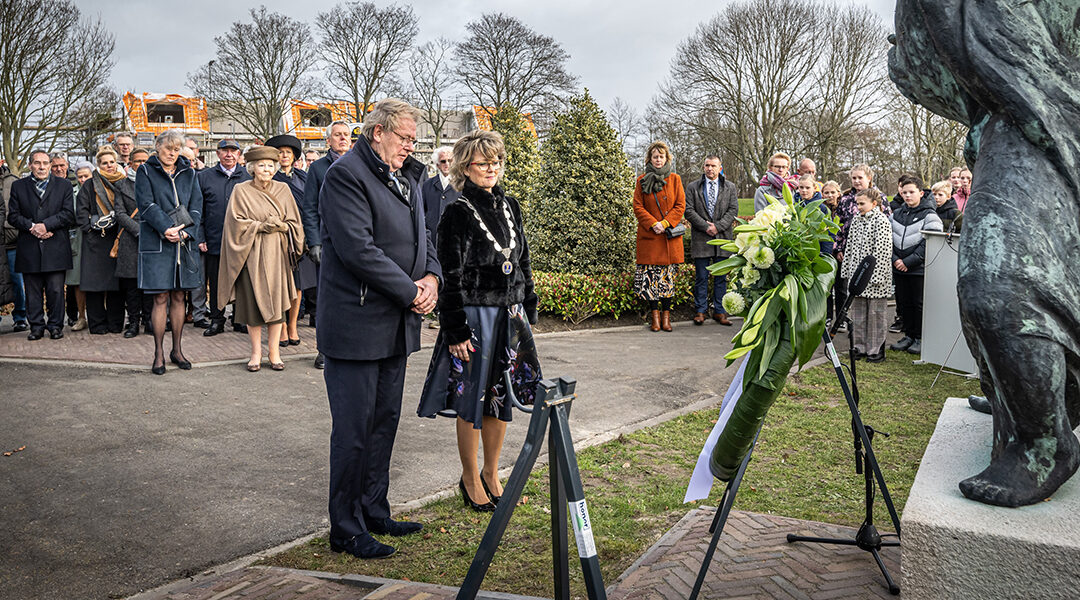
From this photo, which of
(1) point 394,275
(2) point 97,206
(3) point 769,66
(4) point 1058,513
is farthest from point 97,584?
(3) point 769,66

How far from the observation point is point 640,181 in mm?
11289

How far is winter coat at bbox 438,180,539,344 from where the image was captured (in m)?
4.47

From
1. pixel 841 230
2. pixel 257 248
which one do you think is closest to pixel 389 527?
Result: pixel 257 248

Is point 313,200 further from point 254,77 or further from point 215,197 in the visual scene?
point 254,77

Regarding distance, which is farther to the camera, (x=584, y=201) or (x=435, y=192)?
(x=584, y=201)

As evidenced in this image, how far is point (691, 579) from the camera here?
366cm

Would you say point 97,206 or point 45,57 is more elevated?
point 45,57

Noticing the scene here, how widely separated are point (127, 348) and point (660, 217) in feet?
22.5

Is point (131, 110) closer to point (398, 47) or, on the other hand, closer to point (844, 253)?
point (398, 47)

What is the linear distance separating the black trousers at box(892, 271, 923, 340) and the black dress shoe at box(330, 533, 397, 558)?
789cm

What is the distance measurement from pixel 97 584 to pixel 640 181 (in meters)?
8.84

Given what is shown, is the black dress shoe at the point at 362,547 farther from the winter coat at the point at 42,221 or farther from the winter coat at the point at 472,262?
the winter coat at the point at 42,221

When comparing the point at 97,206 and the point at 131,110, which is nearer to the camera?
the point at 97,206

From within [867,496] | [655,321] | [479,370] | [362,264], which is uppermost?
[362,264]
